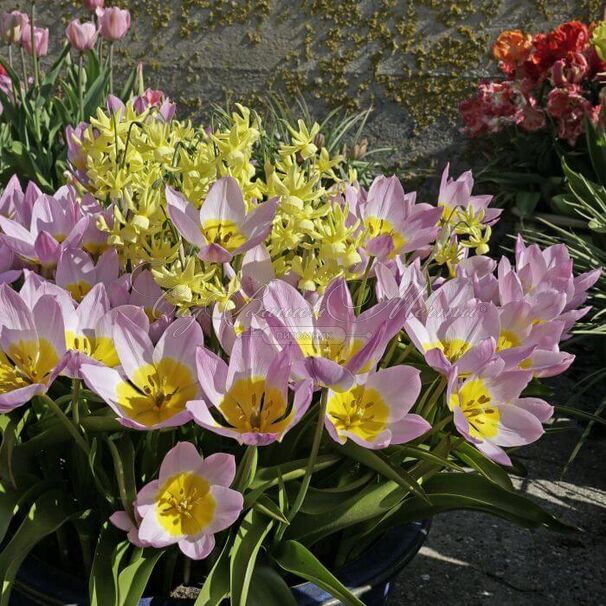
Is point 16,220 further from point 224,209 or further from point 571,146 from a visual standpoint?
point 571,146

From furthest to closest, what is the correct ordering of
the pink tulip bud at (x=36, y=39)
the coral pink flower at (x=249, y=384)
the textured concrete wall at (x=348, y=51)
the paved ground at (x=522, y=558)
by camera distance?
the textured concrete wall at (x=348, y=51) → the pink tulip bud at (x=36, y=39) → the paved ground at (x=522, y=558) → the coral pink flower at (x=249, y=384)

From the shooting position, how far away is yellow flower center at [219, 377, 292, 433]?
825mm

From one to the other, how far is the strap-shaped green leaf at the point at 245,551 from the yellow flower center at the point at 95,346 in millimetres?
232

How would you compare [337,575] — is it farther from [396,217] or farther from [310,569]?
[396,217]

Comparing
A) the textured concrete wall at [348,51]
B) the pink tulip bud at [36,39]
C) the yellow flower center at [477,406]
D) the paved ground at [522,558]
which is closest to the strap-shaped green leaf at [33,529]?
the yellow flower center at [477,406]

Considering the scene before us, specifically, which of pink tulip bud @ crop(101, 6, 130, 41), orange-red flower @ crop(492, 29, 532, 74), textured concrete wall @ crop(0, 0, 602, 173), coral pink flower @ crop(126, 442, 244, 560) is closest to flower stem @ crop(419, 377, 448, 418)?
coral pink flower @ crop(126, 442, 244, 560)

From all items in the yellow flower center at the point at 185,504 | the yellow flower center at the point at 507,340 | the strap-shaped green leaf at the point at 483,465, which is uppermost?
the yellow flower center at the point at 507,340

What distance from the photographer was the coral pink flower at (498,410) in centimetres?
87

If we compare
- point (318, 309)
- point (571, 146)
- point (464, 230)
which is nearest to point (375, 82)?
point (571, 146)

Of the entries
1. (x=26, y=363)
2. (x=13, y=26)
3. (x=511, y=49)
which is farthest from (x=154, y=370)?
(x=511, y=49)

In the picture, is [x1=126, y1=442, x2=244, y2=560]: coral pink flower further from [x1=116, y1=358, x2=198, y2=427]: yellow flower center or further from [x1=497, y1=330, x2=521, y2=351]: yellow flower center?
[x1=497, y1=330, x2=521, y2=351]: yellow flower center

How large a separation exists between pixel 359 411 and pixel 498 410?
6.4 inches

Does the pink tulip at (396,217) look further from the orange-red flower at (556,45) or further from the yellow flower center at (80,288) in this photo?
the orange-red flower at (556,45)

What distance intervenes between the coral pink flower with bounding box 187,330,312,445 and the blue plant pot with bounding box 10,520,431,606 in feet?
0.83
